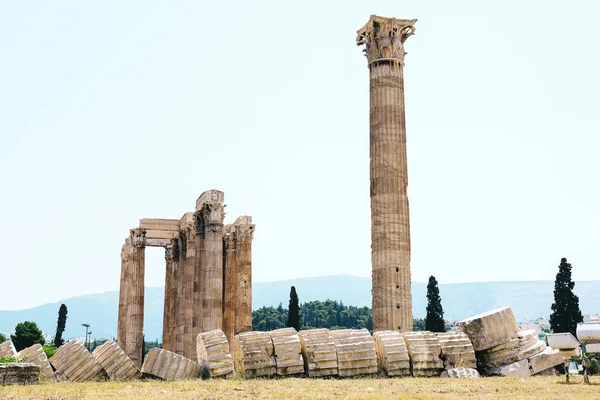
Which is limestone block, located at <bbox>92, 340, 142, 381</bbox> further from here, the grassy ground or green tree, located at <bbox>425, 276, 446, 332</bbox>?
green tree, located at <bbox>425, 276, 446, 332</bbox>

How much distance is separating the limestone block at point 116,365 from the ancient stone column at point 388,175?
10038 millimetres

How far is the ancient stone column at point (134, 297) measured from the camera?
39094mm

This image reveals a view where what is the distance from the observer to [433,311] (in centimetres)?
6831

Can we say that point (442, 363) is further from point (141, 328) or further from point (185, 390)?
point (141, 328)

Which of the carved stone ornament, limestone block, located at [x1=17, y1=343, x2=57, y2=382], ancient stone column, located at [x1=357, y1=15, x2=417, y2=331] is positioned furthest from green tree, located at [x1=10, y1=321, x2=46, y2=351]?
ancient stone column, located at [x1=357, y1=15, x2=417, y2=331]

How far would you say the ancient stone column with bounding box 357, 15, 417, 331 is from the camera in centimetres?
2717

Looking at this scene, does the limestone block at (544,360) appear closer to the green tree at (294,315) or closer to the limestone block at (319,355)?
the limestone block at (319,355)

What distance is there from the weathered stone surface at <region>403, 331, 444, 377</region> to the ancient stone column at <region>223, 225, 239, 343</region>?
20.2 meters

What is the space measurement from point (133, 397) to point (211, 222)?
20804 mm

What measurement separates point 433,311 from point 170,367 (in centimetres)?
5126

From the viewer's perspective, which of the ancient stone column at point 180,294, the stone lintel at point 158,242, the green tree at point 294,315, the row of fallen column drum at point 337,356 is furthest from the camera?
the green tree at point 294,315

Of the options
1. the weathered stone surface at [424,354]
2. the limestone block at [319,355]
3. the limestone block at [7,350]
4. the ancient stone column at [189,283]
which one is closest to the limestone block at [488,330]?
the weathered stone surface at [424,354]

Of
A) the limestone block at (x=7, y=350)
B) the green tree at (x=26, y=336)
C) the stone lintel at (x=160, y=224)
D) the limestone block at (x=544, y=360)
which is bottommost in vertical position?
the green tree at (x=26, y=336)

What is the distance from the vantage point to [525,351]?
2056 cm
